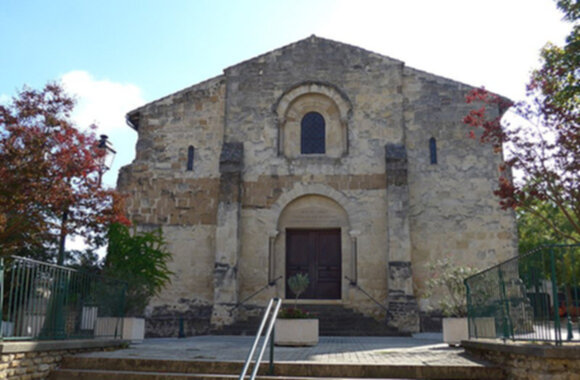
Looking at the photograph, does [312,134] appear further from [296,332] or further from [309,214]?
[296,332]

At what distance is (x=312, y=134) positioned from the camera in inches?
762

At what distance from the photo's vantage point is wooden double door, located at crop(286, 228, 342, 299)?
1803cm

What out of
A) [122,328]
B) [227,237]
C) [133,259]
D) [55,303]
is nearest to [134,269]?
[133,259]

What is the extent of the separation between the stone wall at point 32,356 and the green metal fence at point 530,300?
23.4ft

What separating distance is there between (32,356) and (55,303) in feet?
3.46

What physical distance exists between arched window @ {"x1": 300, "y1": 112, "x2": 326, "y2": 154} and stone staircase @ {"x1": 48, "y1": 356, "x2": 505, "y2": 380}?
1148cm

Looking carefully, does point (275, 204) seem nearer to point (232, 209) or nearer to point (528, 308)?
point (232, 209)

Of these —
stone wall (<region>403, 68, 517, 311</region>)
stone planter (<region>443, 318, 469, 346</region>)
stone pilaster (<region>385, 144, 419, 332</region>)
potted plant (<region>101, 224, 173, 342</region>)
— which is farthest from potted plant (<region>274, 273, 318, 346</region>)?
stone wall (<region>403, 68, 517, 311</region>)

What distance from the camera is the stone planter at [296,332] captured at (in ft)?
39.8

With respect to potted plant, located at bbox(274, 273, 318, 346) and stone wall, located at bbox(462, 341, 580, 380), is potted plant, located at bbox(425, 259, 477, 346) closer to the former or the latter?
potted plant, located at bbox(274, 273, 318, 346)

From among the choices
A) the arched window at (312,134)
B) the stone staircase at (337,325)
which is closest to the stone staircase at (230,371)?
the stone staircase at (337,325)

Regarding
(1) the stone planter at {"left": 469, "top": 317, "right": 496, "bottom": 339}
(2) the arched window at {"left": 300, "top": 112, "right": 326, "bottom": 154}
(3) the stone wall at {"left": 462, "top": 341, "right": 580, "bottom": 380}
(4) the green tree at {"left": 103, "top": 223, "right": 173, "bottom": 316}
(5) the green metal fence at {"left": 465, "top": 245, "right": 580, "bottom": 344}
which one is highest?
(2) the arched window at {"left": 300, "top": 112, "right": 326, "bottom": 154}

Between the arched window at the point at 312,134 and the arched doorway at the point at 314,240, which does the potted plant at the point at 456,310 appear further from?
the arched window at the point at 312,134

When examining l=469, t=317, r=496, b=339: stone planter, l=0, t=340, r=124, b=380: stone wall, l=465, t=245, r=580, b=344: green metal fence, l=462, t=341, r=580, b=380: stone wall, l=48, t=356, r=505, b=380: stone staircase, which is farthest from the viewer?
l=469, t=317, r=496, b=339: stone planter
